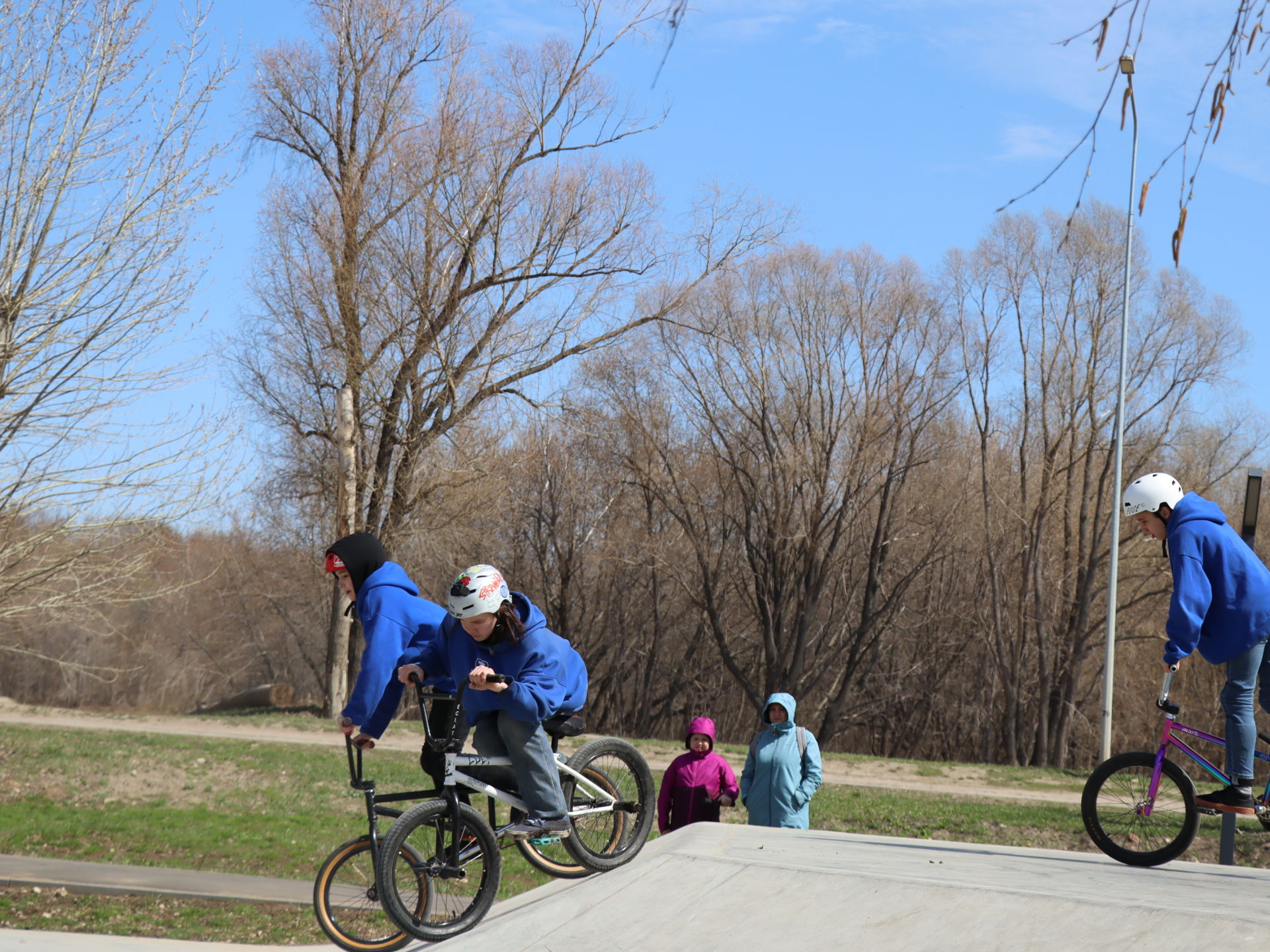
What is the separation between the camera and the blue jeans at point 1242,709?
17.8ft

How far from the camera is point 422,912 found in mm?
5164

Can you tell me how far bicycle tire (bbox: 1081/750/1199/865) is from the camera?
5.70 metres

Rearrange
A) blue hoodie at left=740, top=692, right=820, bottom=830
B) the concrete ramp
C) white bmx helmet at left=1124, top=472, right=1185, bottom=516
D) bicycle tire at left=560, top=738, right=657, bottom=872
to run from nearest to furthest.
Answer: the concrete ramp < white bmx helmet at left=1124, top=472, right=1185, bottom=516 < bicycle tire at left=560, top=738, right=657, bottom=872 < blue hoodie at left=740, top=692, right=820, bottom=830

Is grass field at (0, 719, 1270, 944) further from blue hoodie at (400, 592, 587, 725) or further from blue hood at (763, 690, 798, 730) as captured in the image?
blue hoodie at (400, 592, 587, 725)

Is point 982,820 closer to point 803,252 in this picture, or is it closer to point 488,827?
point 488,827

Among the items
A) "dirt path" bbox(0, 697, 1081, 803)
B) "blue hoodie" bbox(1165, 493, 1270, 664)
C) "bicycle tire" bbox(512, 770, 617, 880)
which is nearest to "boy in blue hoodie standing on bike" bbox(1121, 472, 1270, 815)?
"blue hoodie" bbox(1165, 493, 1270, 664)

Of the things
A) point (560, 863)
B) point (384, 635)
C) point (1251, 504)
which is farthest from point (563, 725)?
point (1251, 504)

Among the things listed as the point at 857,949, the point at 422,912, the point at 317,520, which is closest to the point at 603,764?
the point at 422,912

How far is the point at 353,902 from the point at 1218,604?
14.1ft

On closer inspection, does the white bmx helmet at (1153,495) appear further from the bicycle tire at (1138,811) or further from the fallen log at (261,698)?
the fallen log at (261,698)

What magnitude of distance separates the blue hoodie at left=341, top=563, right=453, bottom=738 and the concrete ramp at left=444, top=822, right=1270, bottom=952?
44.7 inches

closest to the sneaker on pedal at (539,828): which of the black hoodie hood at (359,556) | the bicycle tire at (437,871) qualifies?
the bicycle tire at (437,871)

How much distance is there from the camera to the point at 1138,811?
5.86 meters

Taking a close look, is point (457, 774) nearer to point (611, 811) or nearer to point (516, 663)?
point (516, 663)
